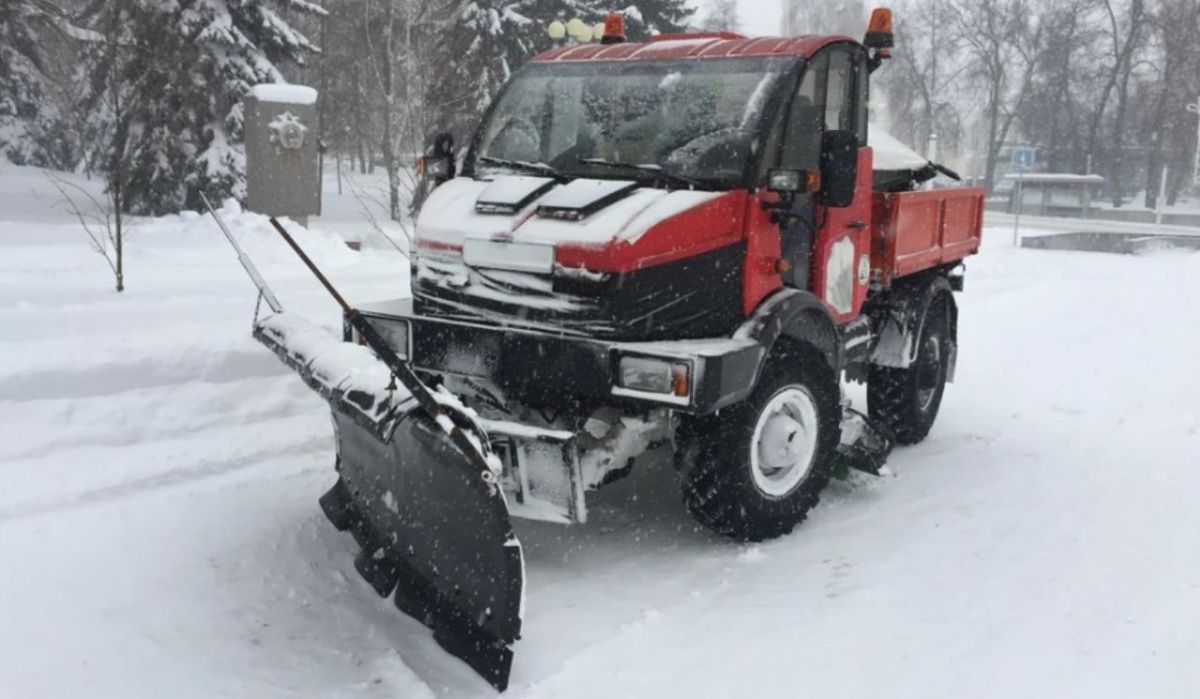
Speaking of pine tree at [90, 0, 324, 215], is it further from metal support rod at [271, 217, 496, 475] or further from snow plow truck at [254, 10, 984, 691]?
metal support rod at [271, 217, 496, 475]

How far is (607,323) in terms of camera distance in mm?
4188

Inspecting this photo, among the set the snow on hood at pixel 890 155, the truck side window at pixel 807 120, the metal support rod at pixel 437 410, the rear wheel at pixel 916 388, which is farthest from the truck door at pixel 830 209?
the metal support rod at pixel 437 410

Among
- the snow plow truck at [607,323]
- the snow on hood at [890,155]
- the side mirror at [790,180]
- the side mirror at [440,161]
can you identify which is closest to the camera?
the snow plow truck at [607,323]

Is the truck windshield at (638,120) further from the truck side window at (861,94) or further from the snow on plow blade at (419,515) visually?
the snow on plow blade at (419,515)

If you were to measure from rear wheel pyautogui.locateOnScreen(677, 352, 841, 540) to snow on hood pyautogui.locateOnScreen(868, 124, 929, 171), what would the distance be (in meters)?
2.10

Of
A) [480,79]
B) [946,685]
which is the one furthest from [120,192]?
[480,79]

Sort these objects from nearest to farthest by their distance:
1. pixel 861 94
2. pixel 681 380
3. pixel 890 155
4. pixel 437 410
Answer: pixel 437 410
pixel 681 380
pixel 861 94
pixel 890 155

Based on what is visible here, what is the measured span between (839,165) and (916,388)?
2497 millimetres

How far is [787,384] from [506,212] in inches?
61.1

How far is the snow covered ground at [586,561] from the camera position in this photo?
358 centimetres

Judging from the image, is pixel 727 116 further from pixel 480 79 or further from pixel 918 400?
pixel 480 79

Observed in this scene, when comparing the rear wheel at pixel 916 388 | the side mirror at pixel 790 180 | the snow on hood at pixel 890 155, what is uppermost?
the snow on hood at pixel 890 155

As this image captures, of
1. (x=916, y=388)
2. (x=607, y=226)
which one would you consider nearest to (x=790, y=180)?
(x=607, y=226)

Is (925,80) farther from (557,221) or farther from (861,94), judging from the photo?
(557,221)
